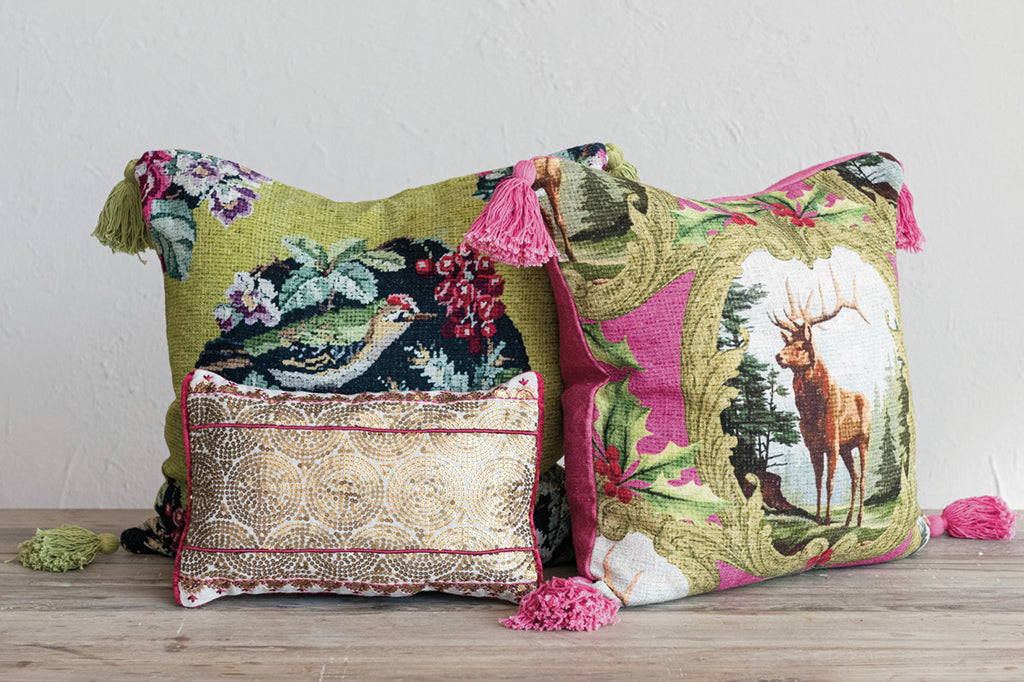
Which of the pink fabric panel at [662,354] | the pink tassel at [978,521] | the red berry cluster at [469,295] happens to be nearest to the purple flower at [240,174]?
the red berry cluster at [469,295]

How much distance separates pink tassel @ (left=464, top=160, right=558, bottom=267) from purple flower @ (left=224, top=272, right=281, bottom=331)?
26cm

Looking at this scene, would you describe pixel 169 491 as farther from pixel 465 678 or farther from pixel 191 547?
pixel 465 678

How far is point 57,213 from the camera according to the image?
1.61 meters

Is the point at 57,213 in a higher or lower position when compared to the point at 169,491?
higher

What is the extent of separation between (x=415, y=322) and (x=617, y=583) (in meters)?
0.39

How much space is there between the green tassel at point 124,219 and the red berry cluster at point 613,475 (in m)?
0.65

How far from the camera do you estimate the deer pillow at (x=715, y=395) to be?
993mm

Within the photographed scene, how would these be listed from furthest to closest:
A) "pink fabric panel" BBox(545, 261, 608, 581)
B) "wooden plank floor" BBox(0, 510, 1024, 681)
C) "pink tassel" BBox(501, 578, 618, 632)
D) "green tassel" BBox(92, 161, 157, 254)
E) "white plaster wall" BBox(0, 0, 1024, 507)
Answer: "white plaster wall" BBox(0, 0, 1024, 507) < "green tassel" BBox(92, 161, 157, 254) < "pink fabric panel" BBox(545, 261, 608, 581) < "pink tassel" BBox(501, 578, 618, 632) < "wooden plank floor" BBox(0, 510, 1024, 681)

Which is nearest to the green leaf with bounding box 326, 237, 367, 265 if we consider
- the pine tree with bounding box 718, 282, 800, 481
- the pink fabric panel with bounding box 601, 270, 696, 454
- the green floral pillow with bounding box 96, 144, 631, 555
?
the green floral pillow with bounding box 96, 144, 631, 555

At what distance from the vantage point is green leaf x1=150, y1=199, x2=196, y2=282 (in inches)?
43.1

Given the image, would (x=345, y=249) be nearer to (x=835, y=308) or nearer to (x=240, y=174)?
(x=240, y=174)

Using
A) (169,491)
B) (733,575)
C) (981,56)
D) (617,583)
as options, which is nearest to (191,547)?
(169,491)

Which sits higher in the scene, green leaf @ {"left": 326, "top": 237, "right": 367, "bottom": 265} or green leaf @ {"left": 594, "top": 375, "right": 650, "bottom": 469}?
green leaf @ {"left": 326, "top": 237, "right": 367, "bottom": 265}

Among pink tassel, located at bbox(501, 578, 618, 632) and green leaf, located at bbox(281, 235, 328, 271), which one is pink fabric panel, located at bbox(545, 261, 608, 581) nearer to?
pink tassel, located at bbox(501, 578, 618, 632)
